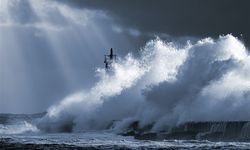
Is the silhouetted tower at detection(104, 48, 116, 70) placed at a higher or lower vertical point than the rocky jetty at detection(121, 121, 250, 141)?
higher

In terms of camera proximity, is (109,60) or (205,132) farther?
(109,60)

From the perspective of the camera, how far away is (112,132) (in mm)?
48719

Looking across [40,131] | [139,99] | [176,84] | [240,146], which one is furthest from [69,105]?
[240,146]

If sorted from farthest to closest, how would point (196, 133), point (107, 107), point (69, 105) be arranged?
point (69, 105) < point (107, 107) < point (196, 133)

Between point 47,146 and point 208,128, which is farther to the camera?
point 208,128

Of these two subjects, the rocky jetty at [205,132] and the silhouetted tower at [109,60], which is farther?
the silhouetted tower at [109,60]

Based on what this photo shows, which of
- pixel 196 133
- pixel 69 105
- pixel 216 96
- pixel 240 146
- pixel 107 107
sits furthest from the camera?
pixel 69 105

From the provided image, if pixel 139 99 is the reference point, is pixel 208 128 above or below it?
below

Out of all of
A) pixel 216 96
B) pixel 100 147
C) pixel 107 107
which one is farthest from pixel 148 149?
pixel 107 107

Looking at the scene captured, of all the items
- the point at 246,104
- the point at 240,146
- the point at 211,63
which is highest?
the point at 211,63

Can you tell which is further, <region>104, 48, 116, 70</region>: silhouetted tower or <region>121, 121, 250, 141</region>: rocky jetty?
<region>104, 48, 116, 70</region>: silhouetted tower

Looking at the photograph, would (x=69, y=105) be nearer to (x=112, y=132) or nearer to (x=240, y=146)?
(x=112, y=132)

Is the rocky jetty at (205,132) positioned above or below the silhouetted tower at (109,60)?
below

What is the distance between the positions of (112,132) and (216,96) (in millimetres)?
8632
